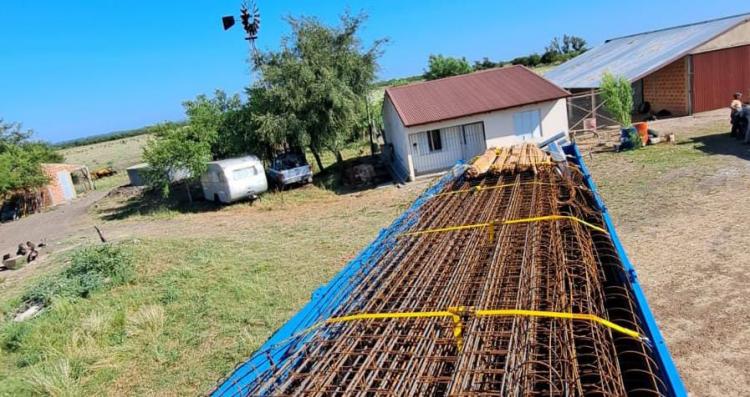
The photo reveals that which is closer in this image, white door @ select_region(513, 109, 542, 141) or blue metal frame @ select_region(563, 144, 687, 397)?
blue metal frame @ select_region(563, 144, 687, 397)

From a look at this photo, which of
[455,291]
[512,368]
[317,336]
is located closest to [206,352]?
[317,336]

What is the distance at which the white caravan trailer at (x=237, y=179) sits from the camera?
1956 centimetres

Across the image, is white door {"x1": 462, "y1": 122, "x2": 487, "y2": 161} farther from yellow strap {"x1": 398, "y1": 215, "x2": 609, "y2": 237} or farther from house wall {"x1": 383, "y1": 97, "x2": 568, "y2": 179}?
yellow strap {"x1": 398, "y1": 215, "x2": 609, "y2": 237}

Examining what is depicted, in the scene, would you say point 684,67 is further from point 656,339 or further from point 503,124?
point 656,339

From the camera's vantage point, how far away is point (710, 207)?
1012cm

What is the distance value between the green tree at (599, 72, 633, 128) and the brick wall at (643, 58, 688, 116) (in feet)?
15.8

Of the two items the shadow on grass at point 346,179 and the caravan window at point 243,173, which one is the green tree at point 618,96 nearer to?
the shadow on grass at point 346,179

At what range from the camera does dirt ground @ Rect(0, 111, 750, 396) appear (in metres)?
5.69

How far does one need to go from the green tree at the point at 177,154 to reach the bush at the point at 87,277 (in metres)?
8.71

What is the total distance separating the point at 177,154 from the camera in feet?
66.2

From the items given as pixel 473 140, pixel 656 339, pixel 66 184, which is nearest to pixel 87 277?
pixel 656 339

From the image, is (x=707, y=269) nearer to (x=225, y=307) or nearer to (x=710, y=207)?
(x=710, y=207)

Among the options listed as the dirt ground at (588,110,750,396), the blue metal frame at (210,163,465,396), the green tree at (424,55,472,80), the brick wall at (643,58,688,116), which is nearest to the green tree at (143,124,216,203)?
the blue metal frame at (210,163,465,396)

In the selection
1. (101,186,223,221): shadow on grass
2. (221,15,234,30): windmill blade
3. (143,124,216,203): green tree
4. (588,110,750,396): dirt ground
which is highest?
(221,15,234,30): windmill blade
